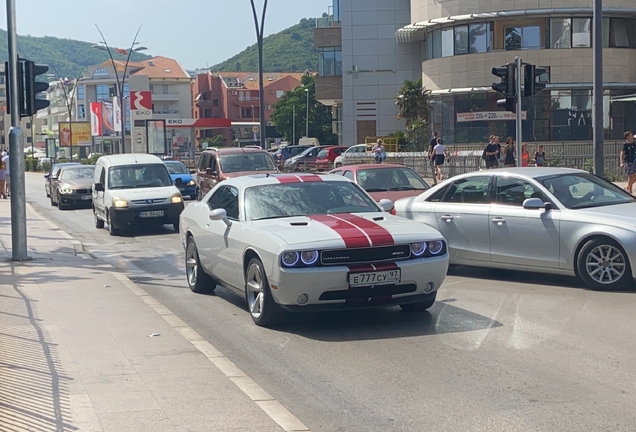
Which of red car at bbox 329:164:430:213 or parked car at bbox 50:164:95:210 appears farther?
parked car at bbox 50:164:95:210

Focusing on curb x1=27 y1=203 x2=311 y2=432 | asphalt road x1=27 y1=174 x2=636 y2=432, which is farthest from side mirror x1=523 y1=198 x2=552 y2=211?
curb x1=27 y1=203 x2=311 y2=432

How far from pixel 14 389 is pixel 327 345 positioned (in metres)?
2.87

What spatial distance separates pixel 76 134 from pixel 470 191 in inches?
3585

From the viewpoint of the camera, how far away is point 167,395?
6266 millimetres

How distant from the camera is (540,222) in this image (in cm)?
1082

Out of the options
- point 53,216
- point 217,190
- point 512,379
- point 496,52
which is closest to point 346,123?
point 496,52

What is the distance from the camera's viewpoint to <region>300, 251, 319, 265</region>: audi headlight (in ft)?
26.9

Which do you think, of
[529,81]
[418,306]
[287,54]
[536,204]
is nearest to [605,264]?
[536,204]

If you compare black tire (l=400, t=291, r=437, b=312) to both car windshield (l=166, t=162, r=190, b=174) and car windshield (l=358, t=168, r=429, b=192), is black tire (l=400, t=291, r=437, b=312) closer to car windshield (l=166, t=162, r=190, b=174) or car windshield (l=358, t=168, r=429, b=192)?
car windshield (l=358, t=168, r=429, b=192)

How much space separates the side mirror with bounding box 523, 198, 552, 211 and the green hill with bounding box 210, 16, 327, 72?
167m

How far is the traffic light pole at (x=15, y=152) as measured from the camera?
13.8 meters

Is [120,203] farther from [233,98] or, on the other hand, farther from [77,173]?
[233,98]

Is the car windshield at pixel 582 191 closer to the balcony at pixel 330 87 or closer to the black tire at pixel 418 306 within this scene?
the black tire at pixel 418 306

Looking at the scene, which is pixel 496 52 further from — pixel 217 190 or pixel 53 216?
pixel 217 190
